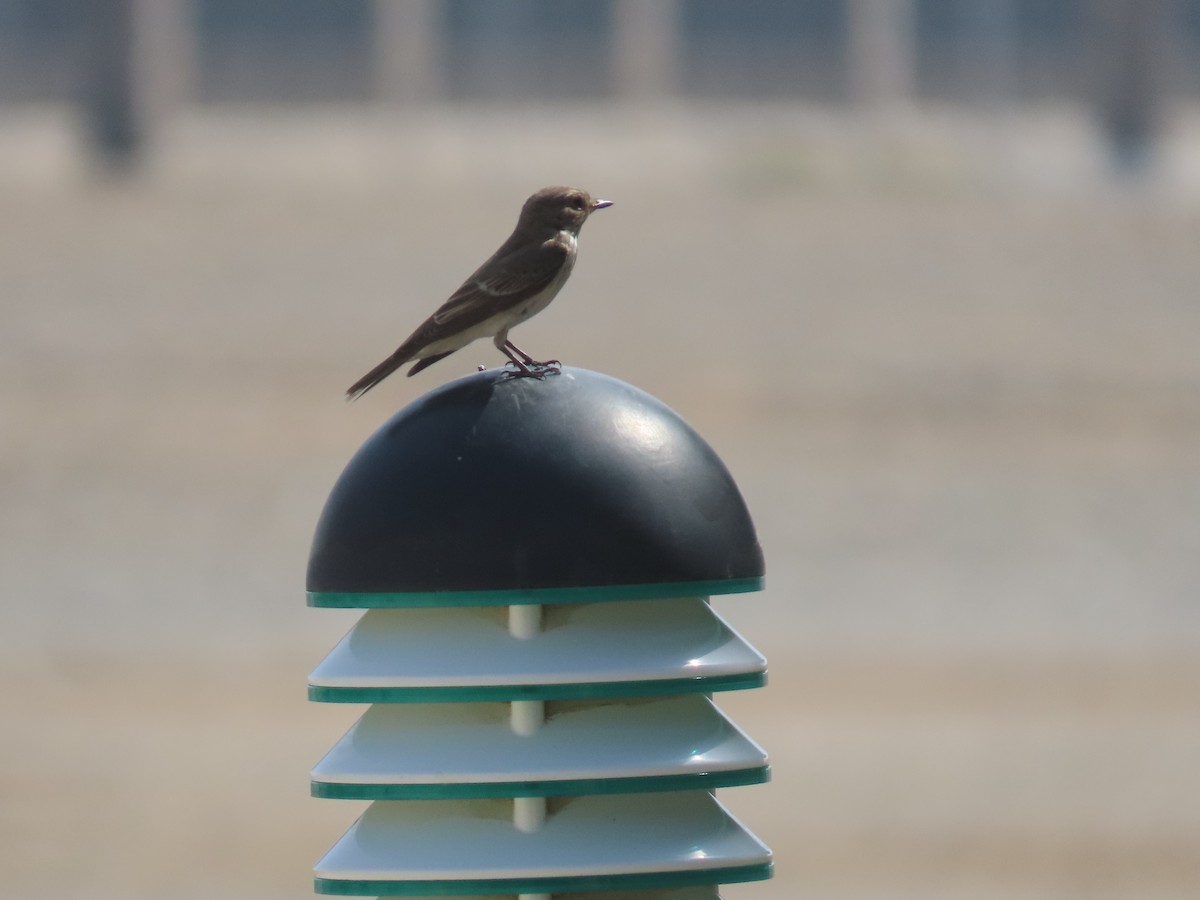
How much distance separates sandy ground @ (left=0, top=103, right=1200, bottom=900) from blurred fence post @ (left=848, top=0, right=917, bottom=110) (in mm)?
18145

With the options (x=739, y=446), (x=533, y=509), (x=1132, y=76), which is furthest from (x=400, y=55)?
(x=533, y=509)

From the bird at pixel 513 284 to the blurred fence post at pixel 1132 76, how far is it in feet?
171

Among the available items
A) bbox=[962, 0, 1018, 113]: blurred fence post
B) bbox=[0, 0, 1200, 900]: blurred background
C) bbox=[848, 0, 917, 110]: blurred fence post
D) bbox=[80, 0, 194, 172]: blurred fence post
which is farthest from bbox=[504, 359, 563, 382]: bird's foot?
bbox=[962, 0, 1018, 113]: blurred fence post

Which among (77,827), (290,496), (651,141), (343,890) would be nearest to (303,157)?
(651,141)

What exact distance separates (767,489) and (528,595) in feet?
61.5

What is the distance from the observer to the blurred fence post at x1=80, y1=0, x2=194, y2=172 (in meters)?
47.7

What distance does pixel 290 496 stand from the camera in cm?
2067

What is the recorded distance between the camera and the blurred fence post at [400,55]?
195 ft

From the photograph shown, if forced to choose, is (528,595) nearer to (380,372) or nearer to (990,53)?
(380,372)

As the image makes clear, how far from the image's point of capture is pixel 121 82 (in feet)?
159

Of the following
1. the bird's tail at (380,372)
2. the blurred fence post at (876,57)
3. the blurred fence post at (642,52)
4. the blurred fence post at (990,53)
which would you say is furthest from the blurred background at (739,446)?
the blurred fence post at (990,53)

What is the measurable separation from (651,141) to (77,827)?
140 ft

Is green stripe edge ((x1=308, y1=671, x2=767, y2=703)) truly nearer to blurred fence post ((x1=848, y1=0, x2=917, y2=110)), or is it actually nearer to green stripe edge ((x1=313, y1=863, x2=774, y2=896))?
green stripe edge ((x1=313, y1=863, x2=774, y2=896))

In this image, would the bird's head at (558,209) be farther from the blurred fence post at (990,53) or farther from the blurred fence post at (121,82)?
the blurred fence post at (990,53)
